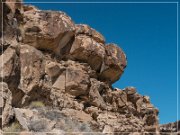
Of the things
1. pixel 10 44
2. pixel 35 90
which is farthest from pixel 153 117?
pixel 10 44

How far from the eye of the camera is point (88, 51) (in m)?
24.1

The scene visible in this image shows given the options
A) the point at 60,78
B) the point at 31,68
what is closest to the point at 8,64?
the point at 31,68

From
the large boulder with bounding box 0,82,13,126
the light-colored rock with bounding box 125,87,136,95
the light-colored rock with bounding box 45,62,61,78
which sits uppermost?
the light-colored rock with bounding box 125,87,136,95

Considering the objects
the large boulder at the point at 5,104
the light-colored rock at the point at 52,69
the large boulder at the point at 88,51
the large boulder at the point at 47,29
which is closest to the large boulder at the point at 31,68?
the large boulder at the point at 47,29

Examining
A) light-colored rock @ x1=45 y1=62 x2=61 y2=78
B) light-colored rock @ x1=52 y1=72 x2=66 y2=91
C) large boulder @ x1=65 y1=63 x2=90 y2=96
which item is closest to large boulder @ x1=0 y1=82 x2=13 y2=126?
light-colored rock @ x1=45 y1=62 x2=61 y2=78

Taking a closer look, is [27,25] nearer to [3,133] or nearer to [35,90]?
[35,90]

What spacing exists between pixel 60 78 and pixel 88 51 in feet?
11.7

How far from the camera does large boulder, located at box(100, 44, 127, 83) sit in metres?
26.4

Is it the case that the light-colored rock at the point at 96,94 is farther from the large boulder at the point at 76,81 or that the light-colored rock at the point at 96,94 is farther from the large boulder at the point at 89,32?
the large boulder at the point at 89,32

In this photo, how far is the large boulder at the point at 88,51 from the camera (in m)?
23.4

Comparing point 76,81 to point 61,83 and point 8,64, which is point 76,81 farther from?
point 8,64

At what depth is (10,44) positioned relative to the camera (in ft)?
33.7

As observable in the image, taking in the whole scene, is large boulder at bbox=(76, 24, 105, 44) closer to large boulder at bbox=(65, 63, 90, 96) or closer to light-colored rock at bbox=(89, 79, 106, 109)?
large boulder at bbox=(65, 63, 90, 96)

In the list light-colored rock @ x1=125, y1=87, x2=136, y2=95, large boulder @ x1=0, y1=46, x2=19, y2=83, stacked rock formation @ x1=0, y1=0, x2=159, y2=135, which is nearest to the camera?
large boulder @ x1=0, y1=46, x2=19, y2=83
